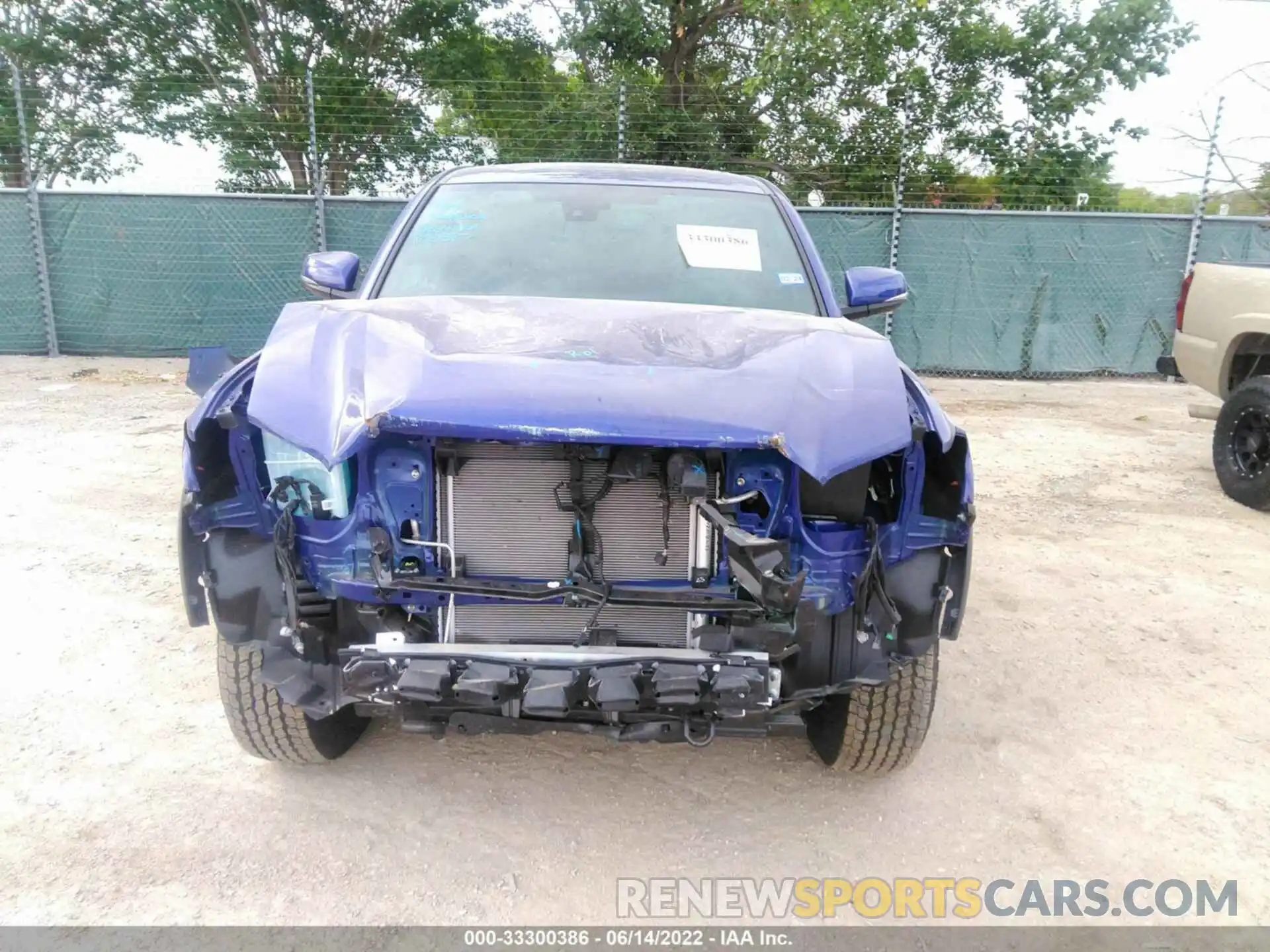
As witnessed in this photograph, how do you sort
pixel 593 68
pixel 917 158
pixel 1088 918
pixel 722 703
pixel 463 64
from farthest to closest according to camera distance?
1. pixel 463 64
2. pixel 593 68
3. pixel 917 158
4. pixel 1088 918
5. pixel 722 703

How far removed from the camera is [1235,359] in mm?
6414

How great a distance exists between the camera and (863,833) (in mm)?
2684

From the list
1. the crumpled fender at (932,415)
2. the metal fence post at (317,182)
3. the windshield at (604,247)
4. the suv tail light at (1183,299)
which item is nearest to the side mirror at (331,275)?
the windshield at (604,247)

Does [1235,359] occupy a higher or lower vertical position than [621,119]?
lower

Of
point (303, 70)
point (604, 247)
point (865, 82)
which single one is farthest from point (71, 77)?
point (604, 247)

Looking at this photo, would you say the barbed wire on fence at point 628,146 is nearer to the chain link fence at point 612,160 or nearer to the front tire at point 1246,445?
the chain link fence at point 612,160

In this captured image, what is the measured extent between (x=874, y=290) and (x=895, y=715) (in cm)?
168

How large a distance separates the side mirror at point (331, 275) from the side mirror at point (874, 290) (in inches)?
78.3

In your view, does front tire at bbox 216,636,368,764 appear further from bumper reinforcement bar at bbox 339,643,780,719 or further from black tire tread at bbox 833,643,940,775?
black tire tread at bbox 833,643,940,775

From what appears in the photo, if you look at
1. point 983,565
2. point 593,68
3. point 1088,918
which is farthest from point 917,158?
point 1088,918

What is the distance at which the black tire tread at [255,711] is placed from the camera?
263 cm

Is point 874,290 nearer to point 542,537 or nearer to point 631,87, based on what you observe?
point 542,537

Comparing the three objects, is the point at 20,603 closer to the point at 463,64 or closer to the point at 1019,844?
the point at 1019,844

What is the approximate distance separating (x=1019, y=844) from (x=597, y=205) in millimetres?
2726
